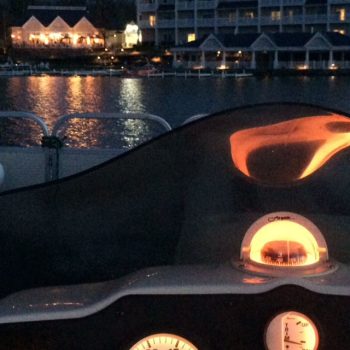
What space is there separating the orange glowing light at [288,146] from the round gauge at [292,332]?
28.3 inches

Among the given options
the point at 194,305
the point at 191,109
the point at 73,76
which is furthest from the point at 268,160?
the point at 73,76

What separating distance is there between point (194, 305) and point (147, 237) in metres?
0.85

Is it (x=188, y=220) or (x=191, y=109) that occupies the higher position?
(x=188, y=220)

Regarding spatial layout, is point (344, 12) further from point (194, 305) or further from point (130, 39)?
point (194, 305)

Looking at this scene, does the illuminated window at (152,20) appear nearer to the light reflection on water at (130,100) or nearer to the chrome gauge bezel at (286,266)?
the light reflection on water at (130,100)

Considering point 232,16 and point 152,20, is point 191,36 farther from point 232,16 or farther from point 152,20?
point 232,16

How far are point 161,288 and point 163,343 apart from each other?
15cm

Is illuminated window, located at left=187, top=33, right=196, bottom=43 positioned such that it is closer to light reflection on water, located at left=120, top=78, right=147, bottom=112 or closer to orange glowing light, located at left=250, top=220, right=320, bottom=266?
light reflection on water, located at left=120, top=78, right=147, bottom=112

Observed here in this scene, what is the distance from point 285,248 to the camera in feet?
8.19

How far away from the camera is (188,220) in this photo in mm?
3273

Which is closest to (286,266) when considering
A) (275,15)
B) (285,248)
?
(285,248)

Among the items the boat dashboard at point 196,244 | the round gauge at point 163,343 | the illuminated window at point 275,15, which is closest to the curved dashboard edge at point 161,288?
the boat dashboard at point 196,244

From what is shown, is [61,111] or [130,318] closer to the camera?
[130,318]

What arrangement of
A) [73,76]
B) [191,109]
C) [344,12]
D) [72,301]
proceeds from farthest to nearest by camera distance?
[73,76], [344,12], [191,109], [72,301]
